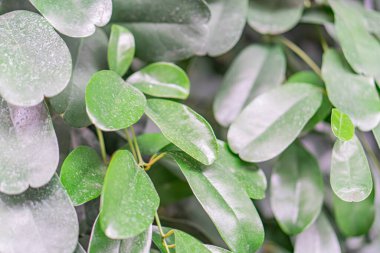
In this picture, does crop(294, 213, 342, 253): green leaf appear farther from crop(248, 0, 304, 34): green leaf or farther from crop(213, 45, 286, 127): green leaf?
crop(248, 0, 304, 34): green leaf

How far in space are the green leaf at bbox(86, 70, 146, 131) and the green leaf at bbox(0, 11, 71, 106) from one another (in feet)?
0.11

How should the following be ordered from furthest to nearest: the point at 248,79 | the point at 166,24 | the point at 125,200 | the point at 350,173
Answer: the point at 248,79 < the point at 166,24 < the point at 350,173 < the point at 125,200

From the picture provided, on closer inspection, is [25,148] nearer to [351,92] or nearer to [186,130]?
[186,130]

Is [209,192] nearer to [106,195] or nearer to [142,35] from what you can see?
[106,195]

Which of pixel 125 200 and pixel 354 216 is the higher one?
pixel 125 200

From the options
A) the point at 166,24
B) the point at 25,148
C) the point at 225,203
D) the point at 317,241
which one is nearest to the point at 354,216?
the point at 317,241

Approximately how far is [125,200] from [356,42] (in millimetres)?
443

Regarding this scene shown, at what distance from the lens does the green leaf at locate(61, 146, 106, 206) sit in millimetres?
544

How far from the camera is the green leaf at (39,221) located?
0.49 meters

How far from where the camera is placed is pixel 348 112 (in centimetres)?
66

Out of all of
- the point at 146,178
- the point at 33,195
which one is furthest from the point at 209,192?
the point at 33,195

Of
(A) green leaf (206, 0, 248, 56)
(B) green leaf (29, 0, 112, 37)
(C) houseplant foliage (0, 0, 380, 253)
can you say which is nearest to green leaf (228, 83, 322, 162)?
(C) houseplant foliage (0, 0, 380, 253)

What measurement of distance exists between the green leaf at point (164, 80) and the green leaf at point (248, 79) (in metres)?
0.11

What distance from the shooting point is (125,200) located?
1.58 ft
